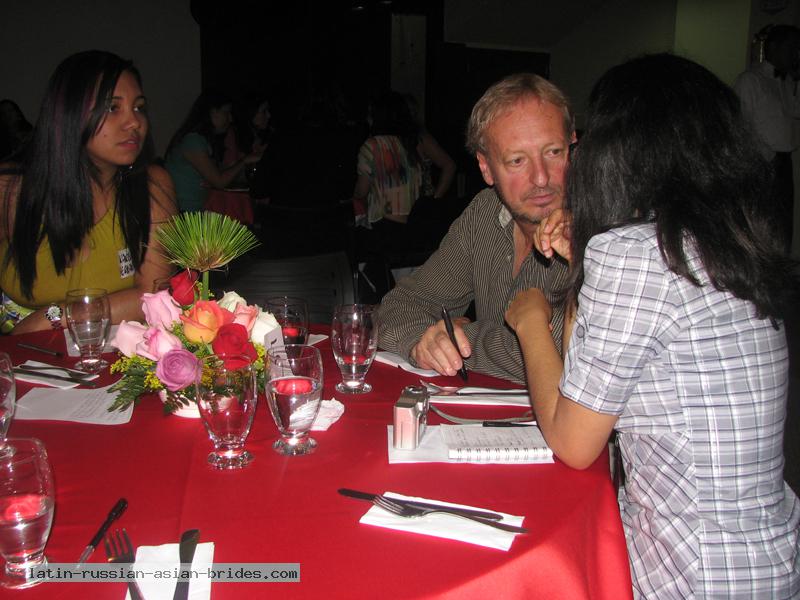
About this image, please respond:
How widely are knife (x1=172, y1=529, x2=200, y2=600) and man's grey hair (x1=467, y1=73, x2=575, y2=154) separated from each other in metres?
1.54

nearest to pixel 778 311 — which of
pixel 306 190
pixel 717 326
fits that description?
pixel 717 326

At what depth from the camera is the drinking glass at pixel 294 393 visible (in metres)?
1.16

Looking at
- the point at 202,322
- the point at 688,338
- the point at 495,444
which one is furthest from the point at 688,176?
the point at 202,322

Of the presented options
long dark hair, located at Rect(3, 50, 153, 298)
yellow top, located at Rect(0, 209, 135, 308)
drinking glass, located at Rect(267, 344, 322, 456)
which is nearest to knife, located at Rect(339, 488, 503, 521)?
drinking glass, located at Rect(267, 344, 322, 456)

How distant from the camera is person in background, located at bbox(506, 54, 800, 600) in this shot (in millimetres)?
1104

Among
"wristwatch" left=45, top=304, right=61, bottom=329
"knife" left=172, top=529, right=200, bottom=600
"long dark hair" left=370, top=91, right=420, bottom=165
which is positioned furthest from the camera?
"long dark hair" left=370, top=91, right=420, bottom=165

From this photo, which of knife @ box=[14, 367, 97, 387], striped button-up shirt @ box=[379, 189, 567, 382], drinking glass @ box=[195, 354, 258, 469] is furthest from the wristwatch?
drinking glass @ box=[195, 354, 258, 469]

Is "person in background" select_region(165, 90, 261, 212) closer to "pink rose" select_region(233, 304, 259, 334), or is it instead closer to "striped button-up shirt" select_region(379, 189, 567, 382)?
"striped button-up shirt" select_region(379, 189, 567, 382)

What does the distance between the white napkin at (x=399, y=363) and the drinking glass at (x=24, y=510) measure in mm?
923

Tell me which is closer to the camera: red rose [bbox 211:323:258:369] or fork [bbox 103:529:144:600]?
fork [bbox 103:529:144:600]

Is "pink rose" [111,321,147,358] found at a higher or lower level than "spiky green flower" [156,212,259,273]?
lower

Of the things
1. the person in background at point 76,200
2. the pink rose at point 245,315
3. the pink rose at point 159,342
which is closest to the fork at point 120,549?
the pink rose at point 159,342

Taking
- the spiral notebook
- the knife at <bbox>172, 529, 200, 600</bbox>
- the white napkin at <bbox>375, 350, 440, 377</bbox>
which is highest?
the knife at <bbox>172, 529, 200, 600</bbox>

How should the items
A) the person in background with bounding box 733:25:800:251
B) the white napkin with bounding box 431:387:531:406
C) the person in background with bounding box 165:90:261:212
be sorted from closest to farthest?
the white napkin with bounding box 431:387:531:406, the person in background with bounding box 165:90:261:212, the person in background with bounding box 733:25:800:251
